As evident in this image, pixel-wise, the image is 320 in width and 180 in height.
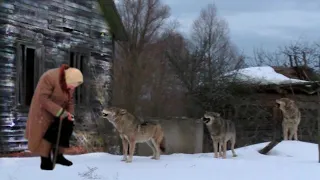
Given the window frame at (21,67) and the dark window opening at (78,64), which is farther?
the dark window opening at (78,64)

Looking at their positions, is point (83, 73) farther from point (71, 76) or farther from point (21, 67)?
point (71, 76)

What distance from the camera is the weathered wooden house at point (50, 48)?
15.0 m

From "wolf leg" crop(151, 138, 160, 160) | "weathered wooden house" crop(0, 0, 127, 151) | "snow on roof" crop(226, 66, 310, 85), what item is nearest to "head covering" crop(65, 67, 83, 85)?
"wolf leg" crop(151, 138, 160, 160)

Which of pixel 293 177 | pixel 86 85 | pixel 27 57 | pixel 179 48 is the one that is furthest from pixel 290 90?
pixel 179 48

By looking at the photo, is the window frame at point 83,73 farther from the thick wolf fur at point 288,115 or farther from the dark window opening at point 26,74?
the thick wolf fur at point 288,115

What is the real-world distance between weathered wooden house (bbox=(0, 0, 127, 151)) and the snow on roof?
720 cm

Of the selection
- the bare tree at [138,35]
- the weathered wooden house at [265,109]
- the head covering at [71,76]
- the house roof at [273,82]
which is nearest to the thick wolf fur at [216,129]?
the head covering at [71,76]

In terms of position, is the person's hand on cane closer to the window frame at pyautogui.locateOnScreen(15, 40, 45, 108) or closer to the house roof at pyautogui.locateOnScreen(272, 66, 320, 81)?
the window frame at pyautogui.locateOnScreen(15, 40, 45, 108)

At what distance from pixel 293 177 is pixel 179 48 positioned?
1181 inches

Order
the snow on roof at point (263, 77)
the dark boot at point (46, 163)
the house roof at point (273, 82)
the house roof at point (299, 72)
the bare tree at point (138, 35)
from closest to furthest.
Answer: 1. the dark boot at point (46, 163)
2. the house roof at point (273, 82)
3. the snow on roof at point (263, 77)
4. the house roof at point (299, 72)
5. the bare tree at point (138, 35)

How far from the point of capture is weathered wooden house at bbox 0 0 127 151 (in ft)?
49.2

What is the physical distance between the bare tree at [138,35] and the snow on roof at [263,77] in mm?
11202

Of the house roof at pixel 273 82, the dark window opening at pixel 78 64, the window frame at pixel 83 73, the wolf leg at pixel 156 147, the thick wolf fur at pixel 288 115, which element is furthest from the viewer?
the house roof at pixel 273 82

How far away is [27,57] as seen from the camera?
16.3 metres
